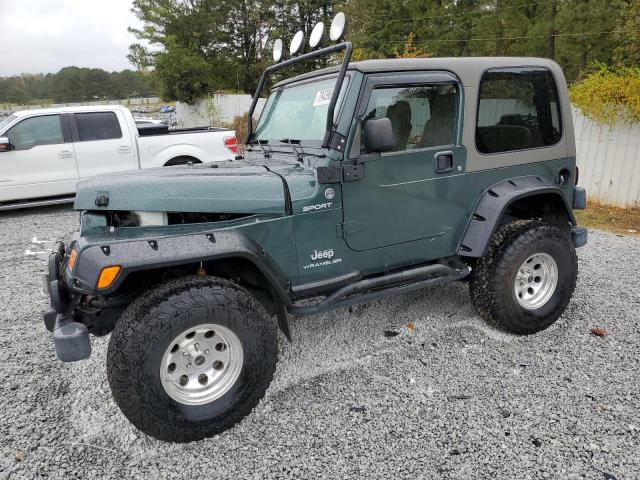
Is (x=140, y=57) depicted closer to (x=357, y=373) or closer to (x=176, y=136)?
(x=176, y=136)

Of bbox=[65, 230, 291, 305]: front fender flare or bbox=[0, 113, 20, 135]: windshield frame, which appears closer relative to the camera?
bbox=[65, 230, 291, 305]: front fender flare

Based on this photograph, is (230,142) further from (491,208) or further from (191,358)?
(191,358)

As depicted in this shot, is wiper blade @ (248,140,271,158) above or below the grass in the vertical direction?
above

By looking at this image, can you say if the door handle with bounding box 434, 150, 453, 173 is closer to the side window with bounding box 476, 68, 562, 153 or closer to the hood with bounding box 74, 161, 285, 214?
the side window with bounding box 476, 68, 562, 153

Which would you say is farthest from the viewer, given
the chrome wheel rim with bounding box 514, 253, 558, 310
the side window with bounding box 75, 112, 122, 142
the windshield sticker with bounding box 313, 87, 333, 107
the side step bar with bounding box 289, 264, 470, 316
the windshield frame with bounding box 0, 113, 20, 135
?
the side window with bounding box 75, 112, 122, 142

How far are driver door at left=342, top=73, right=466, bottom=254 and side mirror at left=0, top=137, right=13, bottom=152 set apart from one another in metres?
7.04

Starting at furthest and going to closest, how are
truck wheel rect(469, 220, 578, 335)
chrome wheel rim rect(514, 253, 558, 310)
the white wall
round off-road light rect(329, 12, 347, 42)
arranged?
1. the white wall
2. chrome wheel rim rect(514, 253, 558, 310)
3. truck wheel rect(469, 220, 578, 335)
4. round off-road light rect(329, 12, 347, 42)

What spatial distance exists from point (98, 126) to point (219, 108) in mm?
16753

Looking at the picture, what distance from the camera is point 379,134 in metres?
2.60

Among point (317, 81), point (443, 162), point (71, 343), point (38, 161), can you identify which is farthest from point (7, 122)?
point (443, 162)

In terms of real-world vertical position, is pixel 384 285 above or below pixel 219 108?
below

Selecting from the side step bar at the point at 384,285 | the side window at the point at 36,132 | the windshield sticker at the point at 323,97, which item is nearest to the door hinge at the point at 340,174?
the windshield sticker at the point at 323,97

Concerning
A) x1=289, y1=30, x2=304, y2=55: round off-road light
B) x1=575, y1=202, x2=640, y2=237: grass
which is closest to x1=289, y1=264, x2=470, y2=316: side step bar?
x1=289, y1=30, x2=304, y2=55: round off-road light

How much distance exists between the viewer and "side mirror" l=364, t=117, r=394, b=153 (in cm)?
260
